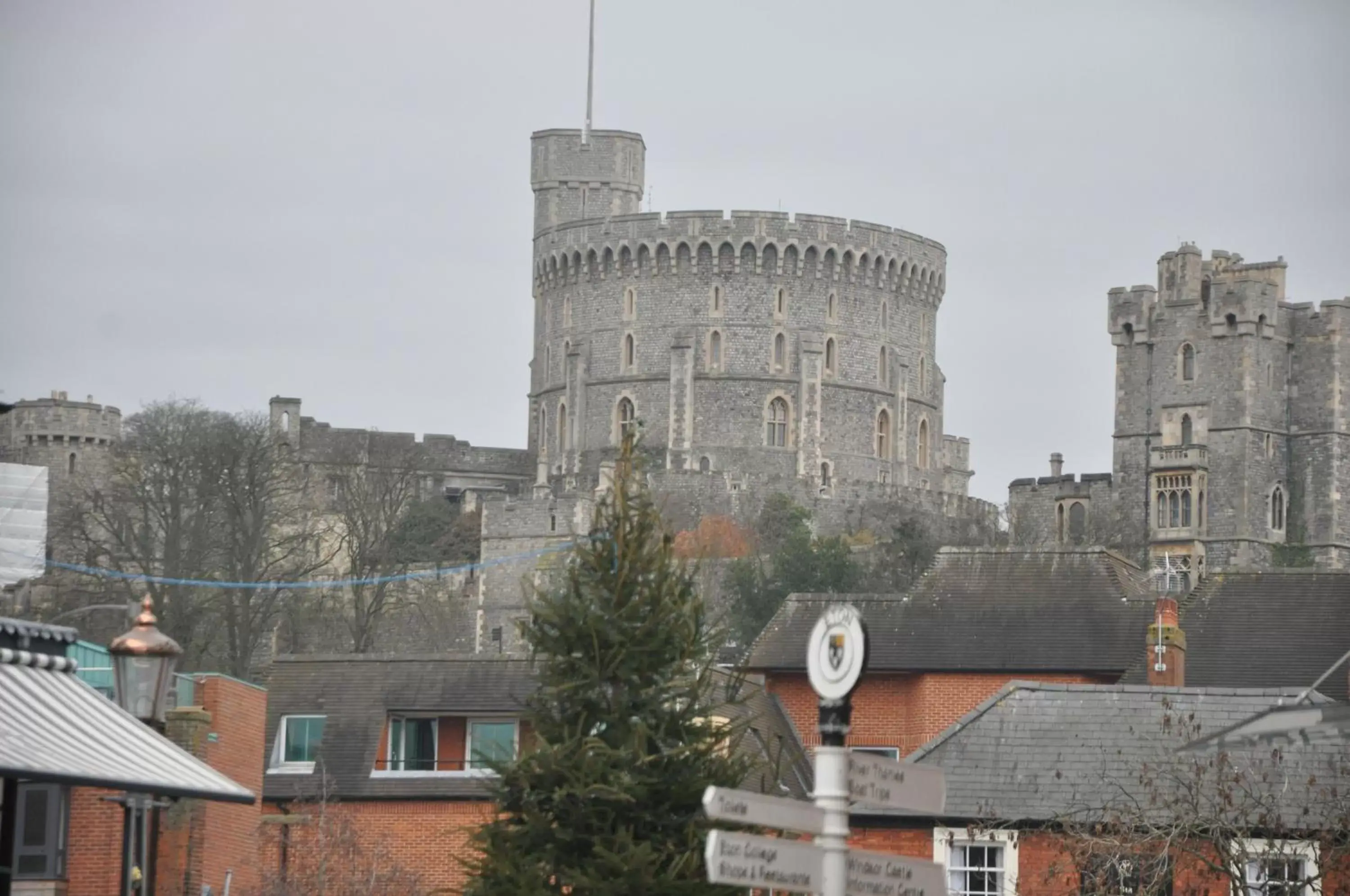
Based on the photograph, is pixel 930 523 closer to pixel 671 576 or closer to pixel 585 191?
pixel 585 191

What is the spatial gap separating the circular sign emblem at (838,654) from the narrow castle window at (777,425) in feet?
324

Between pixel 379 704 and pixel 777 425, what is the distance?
248ft

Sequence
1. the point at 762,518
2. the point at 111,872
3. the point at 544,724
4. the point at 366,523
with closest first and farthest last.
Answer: the point at 544,724 → the point at 111,872 → the point at 366,523 → the point at 762,518

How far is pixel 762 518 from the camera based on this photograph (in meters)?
105

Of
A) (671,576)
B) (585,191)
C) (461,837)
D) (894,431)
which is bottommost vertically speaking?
(461,837)

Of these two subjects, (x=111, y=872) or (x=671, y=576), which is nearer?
(x=671, y=576)

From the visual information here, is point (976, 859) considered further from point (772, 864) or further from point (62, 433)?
point (62, 433)

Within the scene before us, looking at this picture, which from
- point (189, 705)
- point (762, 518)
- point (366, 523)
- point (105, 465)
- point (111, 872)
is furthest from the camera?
point (105, 465)

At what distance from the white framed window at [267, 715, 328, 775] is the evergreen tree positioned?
17.8 meters

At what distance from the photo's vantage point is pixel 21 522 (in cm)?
2548

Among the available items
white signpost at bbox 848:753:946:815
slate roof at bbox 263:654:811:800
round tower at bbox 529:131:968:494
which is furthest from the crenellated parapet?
white signpost at bbox 848:753:946:815

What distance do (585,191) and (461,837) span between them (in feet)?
283

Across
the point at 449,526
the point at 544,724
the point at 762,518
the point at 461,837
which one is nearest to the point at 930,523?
the point at 762,518

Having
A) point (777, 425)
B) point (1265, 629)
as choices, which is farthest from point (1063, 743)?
point (777, 425)
